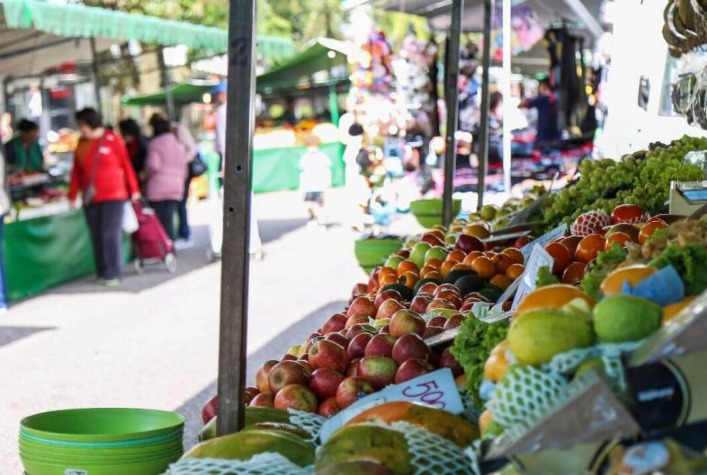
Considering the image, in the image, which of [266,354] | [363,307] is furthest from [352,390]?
[266,354]

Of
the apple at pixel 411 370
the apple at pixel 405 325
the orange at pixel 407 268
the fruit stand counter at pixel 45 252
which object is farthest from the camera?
the fruit stand counter at pixel 45 252

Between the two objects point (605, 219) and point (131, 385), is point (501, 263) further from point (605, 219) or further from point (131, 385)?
point (131, 385)

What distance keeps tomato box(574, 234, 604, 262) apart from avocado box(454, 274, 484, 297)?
0.71 meters

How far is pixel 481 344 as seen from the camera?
2.63 m

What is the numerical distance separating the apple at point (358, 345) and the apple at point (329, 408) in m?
0.31

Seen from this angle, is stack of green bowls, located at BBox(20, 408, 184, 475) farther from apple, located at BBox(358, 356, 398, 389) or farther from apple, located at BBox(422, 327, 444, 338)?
apple, located at BBox(422, 327, 444, 338)

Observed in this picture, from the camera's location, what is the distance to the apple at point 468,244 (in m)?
5.32

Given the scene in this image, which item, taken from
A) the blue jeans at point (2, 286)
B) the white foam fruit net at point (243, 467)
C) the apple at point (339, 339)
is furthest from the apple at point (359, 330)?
the blue jeans at point (2, 286)

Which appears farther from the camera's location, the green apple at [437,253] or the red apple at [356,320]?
the green apple at [437,253]

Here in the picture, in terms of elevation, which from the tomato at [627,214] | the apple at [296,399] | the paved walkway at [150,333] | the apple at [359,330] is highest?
the tomato at [627,214]

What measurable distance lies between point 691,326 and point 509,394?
37 centimetres

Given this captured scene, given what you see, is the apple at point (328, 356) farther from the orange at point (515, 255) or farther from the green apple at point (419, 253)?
the green apple at point (419, 253)

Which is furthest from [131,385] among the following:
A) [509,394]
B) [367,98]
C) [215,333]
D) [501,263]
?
[367,98]

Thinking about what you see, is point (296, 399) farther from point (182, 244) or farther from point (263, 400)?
point (182, 244)
